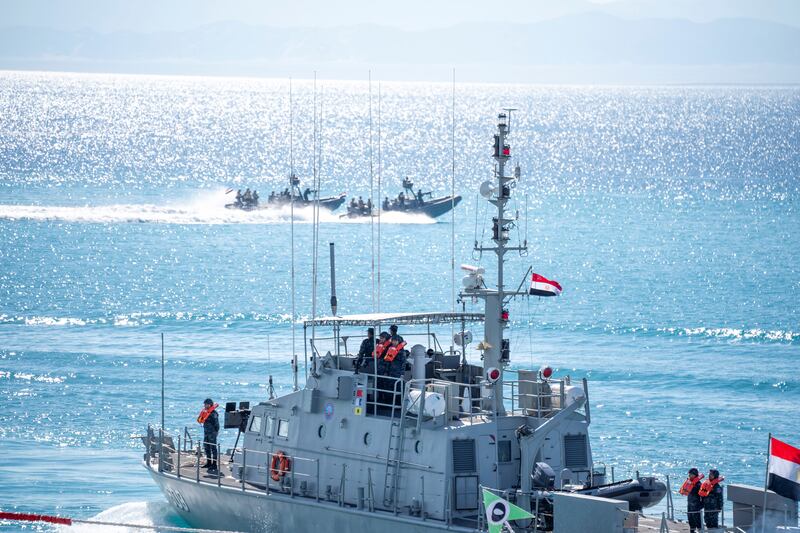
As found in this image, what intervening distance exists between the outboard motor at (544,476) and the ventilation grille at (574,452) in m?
1.33

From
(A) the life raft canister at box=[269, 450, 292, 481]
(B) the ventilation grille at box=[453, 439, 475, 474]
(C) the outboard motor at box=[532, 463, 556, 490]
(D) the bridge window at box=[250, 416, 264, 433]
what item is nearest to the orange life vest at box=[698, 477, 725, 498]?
(C) the outboard motor at box=[532, 463, 556, 490]

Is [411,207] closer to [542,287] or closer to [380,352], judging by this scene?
[380,352]

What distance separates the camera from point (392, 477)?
27500mm

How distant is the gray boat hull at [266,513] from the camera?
2691 cm

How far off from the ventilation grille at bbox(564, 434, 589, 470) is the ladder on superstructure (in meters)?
3.25

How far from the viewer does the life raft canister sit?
96.9 ft

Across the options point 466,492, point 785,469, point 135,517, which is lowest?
point 135,517

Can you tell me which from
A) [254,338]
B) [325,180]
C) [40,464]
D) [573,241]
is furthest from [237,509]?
[325,180]

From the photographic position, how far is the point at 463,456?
88.2 ft

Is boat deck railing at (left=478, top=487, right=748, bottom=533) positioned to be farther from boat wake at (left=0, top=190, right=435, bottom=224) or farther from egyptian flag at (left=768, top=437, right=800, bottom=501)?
boat wake at (left=0, top=190, right=435, bottom=224)

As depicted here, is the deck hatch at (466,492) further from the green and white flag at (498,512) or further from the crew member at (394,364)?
the crew member at (394,364)

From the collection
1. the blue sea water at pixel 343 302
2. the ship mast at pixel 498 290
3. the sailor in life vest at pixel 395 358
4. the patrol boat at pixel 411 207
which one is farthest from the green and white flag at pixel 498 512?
the patrol boat at pixel 411 207

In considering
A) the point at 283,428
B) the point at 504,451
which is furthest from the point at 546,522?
the point at 283,428

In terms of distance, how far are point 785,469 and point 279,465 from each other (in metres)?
10.6
